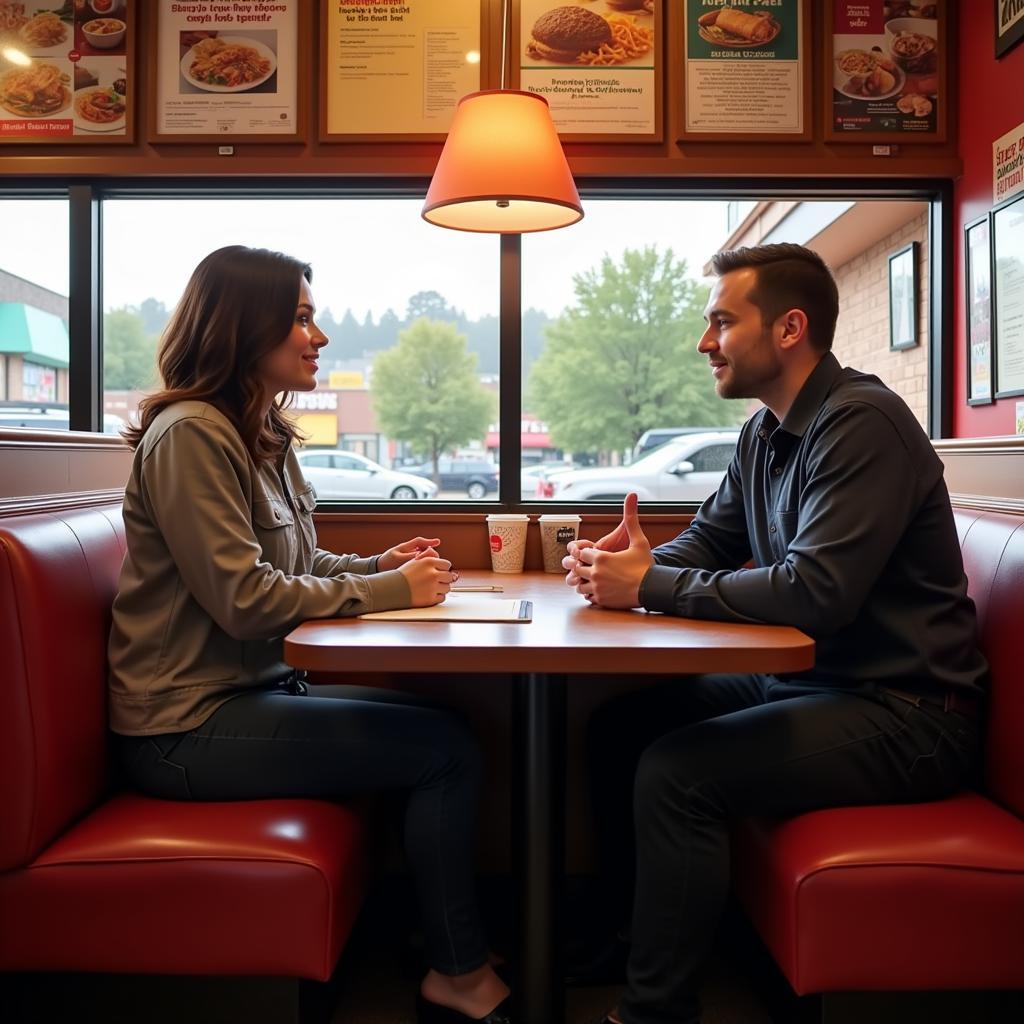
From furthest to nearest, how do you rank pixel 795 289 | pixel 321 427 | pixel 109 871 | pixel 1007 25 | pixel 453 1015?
pixel 321 427 < pixel 1007 25 < pixel 795 289 < pixel 453 1015 < pixel 109 871

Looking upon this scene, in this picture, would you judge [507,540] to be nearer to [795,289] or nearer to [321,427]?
[321,427]

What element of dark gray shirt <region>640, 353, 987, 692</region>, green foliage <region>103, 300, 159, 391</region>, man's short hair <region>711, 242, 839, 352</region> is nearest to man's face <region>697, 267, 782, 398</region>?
man's short hair <region>711, 242, 839, 352</region>

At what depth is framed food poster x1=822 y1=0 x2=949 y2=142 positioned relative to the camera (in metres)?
2.62

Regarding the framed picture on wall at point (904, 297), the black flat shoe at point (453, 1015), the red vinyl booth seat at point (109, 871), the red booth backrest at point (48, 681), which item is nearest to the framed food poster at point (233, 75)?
the red booth backrest at point (48, 681)

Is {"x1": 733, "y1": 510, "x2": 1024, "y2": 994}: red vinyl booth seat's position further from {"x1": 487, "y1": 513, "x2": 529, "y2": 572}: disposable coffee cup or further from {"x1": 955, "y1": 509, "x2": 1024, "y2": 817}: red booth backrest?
{"x1": 487, "y1": 513, "x2": 529, "y2": 572}: disposable coffee cup

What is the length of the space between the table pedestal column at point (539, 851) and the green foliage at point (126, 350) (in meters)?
1.70

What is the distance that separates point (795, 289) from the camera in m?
1.96

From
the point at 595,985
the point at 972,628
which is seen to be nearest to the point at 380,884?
the point at 595,985

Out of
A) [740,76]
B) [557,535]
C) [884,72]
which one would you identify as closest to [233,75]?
[740,76]

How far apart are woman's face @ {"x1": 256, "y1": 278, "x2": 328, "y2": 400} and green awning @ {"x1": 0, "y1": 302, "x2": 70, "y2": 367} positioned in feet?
3.66

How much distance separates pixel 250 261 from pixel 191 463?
468mm

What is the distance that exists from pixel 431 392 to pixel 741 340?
112cm

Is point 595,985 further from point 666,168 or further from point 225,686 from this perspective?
point 666,168

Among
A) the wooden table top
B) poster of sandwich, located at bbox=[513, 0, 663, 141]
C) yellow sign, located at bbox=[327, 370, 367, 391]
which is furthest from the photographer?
yellow sign, located at bbox=[327, 370, 367, 391]
